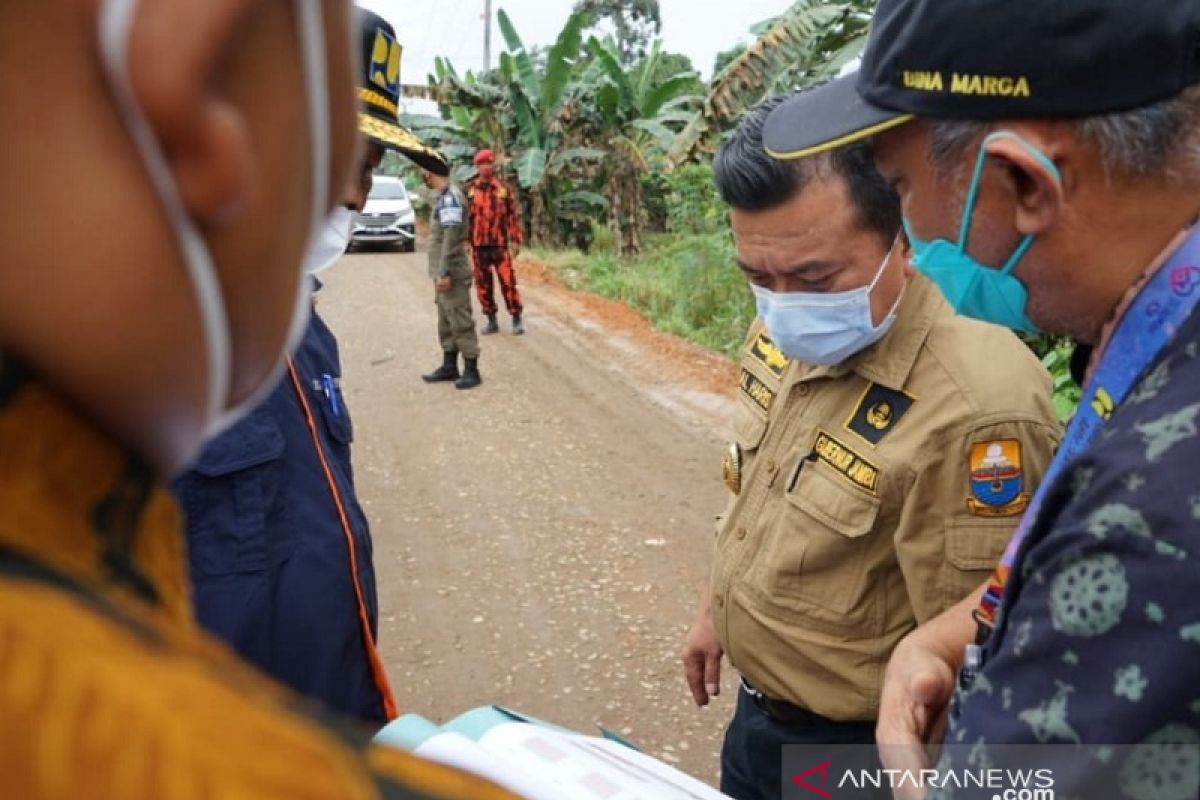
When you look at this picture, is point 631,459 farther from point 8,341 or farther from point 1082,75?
point 8,341

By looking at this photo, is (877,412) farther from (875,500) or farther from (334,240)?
(334,240)

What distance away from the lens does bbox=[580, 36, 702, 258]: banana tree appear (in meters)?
13.7

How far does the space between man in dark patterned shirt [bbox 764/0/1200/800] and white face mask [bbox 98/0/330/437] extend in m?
0.80

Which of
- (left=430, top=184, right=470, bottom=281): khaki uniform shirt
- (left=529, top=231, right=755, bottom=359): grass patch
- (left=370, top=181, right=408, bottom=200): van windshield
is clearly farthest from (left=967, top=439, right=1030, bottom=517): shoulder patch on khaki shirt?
(left=370, top=181, right=408, bottom=200): van windshield

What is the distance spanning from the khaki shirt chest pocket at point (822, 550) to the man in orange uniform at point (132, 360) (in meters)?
1.40

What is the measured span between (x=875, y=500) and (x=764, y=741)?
2.13ft

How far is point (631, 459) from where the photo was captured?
622cm

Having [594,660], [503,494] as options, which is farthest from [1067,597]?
[503,494]

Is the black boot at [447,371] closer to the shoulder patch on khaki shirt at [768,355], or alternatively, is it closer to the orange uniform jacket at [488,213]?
the orange uniform jacket at [488,213]

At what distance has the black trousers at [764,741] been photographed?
187cm

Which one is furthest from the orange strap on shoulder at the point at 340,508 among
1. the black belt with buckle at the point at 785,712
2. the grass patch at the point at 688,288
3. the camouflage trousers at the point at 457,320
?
the grass patch at the point at 688,288

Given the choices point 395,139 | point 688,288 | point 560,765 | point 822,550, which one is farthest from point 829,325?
point 688,288

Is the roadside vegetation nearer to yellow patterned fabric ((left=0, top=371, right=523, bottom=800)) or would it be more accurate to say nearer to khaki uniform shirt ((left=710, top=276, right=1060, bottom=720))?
khaki uniform shirt ((left=710, top=276, right=1060, bottom=720))

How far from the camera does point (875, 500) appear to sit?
173cm
